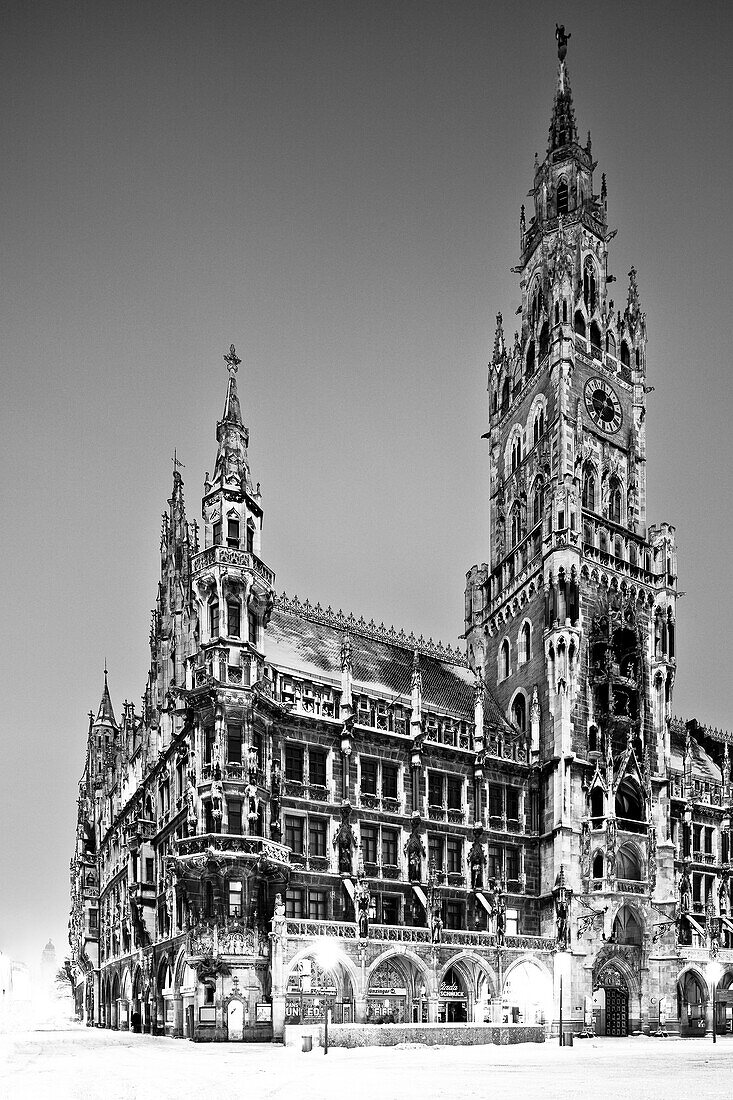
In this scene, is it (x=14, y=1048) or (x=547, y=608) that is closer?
(x=14, y=1048)

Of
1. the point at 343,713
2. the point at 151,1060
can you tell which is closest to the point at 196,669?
the point at 343,713

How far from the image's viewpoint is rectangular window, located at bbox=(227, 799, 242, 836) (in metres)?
68.9

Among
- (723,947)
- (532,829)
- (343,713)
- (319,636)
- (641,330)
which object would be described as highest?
(641,330)

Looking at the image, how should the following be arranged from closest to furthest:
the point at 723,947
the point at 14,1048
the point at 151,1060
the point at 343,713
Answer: the point at 151,1060 → the point at 14,1048 → the point at 343,713 → the point at 723,947

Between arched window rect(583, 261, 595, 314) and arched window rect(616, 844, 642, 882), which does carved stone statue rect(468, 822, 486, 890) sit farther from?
arched window rect(583, 261, 595, 314)

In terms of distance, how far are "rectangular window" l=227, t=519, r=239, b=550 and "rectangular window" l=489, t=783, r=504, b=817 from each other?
2653cm

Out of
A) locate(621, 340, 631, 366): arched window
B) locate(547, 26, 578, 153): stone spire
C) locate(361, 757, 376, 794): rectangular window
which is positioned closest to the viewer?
Result: locate(361, 757, 376, 794): rectangular window

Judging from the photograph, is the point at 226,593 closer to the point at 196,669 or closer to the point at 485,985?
the point at 196,669

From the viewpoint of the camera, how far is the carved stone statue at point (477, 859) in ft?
262

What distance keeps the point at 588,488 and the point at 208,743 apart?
134ft

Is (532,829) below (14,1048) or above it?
above

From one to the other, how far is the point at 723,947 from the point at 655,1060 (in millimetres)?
43720

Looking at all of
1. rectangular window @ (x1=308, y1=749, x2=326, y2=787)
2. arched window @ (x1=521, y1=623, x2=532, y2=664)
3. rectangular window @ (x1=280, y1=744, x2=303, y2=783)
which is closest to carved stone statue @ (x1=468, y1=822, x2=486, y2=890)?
rectangular window @ (x1=308, y1=749, x2=326, y2=787)

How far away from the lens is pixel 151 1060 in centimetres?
4997
